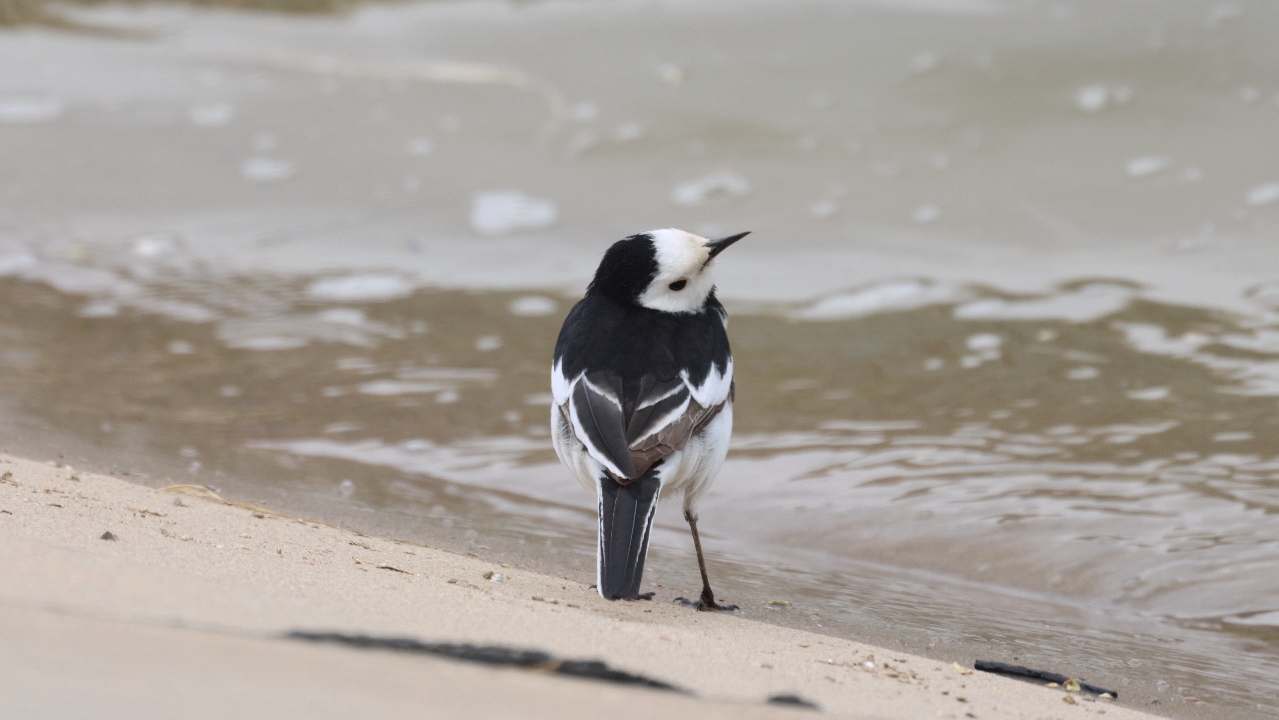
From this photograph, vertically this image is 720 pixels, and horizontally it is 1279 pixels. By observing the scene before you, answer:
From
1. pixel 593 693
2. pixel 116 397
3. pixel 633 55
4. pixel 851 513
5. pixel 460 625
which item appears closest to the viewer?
pixel 593 693

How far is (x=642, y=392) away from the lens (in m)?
3.49

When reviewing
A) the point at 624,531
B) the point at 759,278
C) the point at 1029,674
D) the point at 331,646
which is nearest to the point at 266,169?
the point at 759,278

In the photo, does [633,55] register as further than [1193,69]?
Yes

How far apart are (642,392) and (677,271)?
508 millimetres

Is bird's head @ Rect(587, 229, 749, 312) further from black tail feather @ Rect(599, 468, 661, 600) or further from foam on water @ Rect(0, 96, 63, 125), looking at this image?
foam on water @ Rect(0, 96, 63, 125)

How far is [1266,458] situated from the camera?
15.6ft

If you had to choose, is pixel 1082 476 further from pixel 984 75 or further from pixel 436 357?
pixel 984 75

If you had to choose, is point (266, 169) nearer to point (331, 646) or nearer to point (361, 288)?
point (361, 288)

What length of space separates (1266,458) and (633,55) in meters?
6.05

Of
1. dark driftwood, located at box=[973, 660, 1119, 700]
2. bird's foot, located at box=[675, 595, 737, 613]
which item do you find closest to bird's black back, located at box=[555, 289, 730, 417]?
bird's foot, located at box=[675, 595, 737, 613]

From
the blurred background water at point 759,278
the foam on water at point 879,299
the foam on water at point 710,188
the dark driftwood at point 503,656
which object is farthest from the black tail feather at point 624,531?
the foam on water at point 710,188

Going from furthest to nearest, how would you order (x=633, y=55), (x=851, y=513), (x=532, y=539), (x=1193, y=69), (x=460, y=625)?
(x=633, y=55) → (x=1193, y=69) → (x=851, y=513) → (x=532, y=539) → (x=460, y=625)

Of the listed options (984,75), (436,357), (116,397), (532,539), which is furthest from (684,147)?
(532,539)

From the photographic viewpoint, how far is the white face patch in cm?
383
